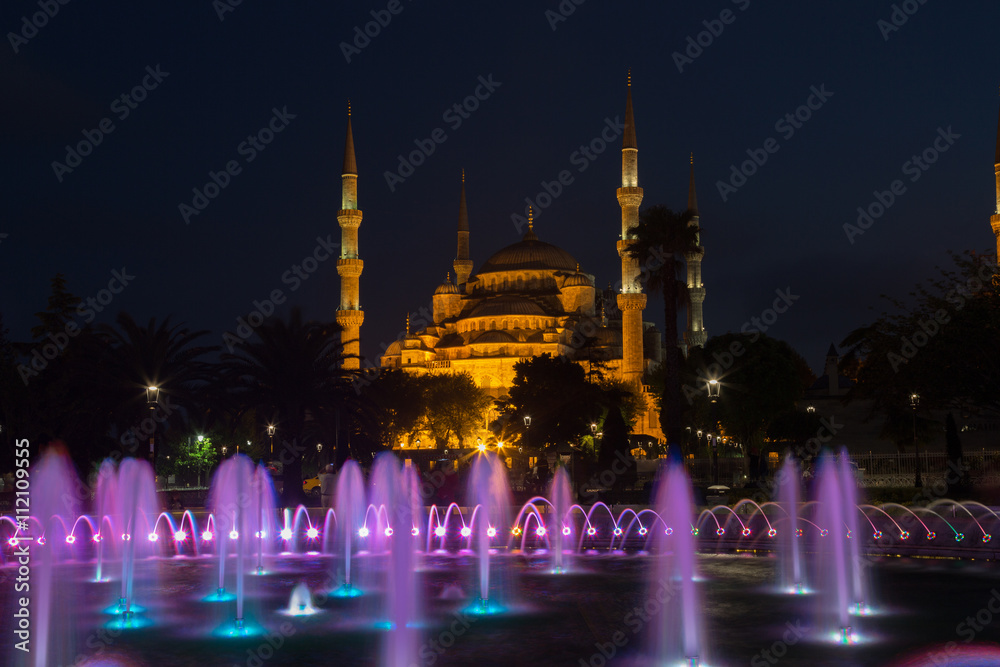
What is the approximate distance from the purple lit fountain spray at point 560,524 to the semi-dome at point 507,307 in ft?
168

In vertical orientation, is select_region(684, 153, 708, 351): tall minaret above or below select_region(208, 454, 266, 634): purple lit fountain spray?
above

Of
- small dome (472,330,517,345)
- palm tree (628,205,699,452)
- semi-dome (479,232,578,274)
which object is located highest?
semi-dome (479,232,578,274)

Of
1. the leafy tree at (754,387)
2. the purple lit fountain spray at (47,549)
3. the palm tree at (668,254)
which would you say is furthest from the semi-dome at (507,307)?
the purple lit fountain spray at (47,549)

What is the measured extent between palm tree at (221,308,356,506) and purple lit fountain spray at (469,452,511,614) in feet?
15.6

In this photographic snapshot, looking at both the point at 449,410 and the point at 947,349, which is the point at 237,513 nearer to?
the point at 947,349

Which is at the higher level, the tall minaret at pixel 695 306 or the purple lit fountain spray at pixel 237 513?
the tall minaret at pixel 695 306

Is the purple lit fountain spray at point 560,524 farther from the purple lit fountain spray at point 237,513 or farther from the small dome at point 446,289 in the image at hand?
the small dome at point 446,289

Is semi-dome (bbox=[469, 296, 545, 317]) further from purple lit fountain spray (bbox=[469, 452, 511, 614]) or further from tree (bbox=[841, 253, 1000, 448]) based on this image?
tree (bbox=[841, 253, 1000, 448])

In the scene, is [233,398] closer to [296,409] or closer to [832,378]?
[296,409]

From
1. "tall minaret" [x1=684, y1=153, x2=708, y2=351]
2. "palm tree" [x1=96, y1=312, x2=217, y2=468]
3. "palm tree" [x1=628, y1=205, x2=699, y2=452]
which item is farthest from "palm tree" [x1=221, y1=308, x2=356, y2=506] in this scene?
"tall minaret" [x1=684, y1=153, x2=708, y2=351]

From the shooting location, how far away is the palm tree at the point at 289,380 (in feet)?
85.4

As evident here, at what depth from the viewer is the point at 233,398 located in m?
25.9

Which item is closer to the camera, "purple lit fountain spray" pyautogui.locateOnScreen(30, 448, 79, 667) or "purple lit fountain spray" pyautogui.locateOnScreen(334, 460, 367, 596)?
"purple lit fountain spray" pyautogui.locateOnScreen(30, 448, 79, 667)

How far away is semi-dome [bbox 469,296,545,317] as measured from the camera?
7944cm
